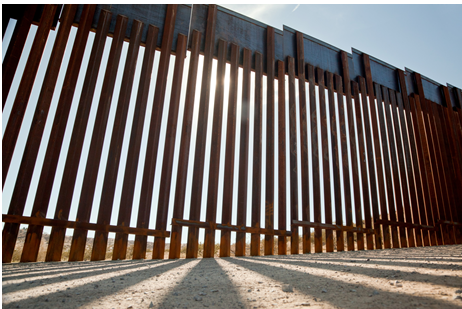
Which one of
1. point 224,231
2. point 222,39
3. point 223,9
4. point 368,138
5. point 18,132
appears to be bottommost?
point 224,231

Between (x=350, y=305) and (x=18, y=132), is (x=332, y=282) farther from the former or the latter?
(x=18, y=132)

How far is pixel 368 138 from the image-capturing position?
20.4ft

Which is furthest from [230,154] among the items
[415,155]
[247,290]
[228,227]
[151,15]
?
[415,155]

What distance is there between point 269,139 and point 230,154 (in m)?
0.87

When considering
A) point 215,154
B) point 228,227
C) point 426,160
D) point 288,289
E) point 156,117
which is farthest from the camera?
point 426,160

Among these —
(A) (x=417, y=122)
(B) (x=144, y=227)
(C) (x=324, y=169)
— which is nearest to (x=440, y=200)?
(A) (x=417, y=122)

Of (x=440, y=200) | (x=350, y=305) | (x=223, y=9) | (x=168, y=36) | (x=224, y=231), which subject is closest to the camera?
(x=350, y=305)

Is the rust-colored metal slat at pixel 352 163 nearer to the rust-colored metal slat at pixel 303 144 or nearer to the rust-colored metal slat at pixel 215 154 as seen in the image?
the rust-colored metal slat at pixel 303 144

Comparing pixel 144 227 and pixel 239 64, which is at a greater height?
pixel 239 64

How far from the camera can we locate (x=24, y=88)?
12.1ft

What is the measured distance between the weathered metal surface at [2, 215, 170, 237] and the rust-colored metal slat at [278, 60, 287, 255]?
1.90 m

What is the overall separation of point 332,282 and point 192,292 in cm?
83

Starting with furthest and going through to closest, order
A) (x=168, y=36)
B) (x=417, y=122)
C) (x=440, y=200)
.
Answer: (x=417, y=122)
(x=440, y=200)
(x=168, y=36)

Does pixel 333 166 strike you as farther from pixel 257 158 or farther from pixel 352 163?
pixel 257 158
